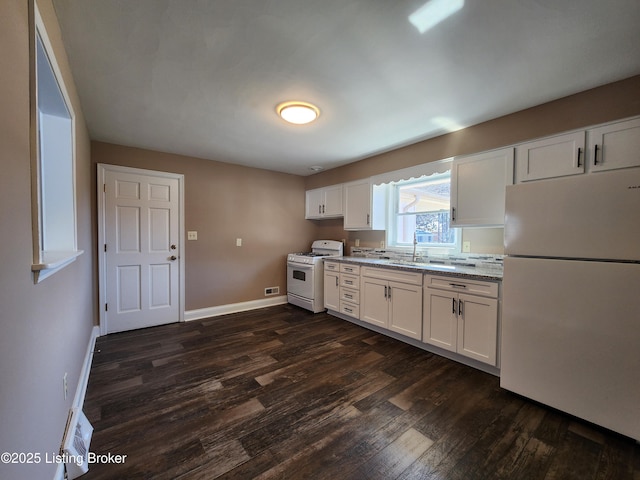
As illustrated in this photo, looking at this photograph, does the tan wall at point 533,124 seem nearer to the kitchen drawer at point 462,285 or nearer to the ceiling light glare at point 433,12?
the kitchen drawer at point 462,285

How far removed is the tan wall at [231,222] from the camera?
3.77m

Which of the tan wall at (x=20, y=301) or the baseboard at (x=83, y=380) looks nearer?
the tan wall at (x=20, y=301)

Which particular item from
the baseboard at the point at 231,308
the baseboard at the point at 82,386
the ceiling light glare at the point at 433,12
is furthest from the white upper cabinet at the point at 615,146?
the baseboard at the point at 231,308

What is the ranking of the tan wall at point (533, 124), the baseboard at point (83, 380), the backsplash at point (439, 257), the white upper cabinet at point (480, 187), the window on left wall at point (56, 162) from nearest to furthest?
the window on left wall at point (56, 162)
the baseboard at point (83, 380)
the tan wall at point (533, 124)
the white upper cabinet at point (480, 187)
the backsplash at point (439, 257)

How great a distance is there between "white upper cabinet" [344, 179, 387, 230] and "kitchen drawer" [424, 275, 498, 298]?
1321 mm

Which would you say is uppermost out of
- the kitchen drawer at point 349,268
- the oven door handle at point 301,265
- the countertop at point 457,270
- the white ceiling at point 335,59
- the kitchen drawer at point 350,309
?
the white ceiling at point 335,59

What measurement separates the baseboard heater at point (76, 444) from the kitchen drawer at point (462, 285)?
280 centimetres

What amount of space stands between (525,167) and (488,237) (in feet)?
2.51

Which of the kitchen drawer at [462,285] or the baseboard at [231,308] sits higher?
the kitchen drawer at [462,285]

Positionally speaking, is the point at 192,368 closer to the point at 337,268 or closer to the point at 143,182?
the point at 337,268

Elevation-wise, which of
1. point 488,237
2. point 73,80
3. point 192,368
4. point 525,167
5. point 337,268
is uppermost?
point 73,80

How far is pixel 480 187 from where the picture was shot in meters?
2.67

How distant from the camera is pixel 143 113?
2514mm

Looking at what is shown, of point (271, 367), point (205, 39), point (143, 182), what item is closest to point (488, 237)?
point (271, 367)
